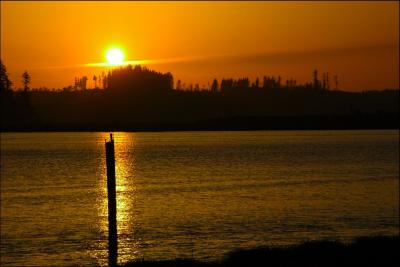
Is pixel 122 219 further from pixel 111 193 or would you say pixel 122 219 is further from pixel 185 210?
pixel 111 193

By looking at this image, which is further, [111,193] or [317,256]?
[317,256]

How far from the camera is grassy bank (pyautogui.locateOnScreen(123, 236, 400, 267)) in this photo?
26020 millimetres

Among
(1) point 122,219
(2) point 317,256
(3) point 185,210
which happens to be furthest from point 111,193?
(3) point 185,210

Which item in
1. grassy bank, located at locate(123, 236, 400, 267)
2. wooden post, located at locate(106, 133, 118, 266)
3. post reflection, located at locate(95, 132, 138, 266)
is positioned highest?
wooden post, located at locate(106, 133, 118, 266)

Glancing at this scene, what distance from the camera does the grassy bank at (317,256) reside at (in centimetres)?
2602

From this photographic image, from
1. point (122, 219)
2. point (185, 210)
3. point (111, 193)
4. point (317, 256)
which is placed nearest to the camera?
point (111, 193)

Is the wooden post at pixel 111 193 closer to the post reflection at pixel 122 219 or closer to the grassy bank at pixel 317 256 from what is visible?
the grassy bank at pixel 317 256

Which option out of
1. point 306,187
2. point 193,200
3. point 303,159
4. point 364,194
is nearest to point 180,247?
point 193,200

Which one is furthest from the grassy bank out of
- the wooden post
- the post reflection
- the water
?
the post reflection

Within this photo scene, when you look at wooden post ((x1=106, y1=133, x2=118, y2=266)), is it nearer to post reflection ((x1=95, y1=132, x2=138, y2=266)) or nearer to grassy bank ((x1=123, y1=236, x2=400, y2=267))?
grassy bank ((x1=123, y1=236, x2=400, y2=267))

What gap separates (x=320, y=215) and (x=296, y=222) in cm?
618

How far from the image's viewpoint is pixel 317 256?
2748cm

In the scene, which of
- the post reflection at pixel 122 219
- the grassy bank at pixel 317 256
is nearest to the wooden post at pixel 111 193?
the grassy bank at pixel 317 256

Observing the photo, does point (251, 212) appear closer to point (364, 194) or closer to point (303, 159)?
point (364, 194)
